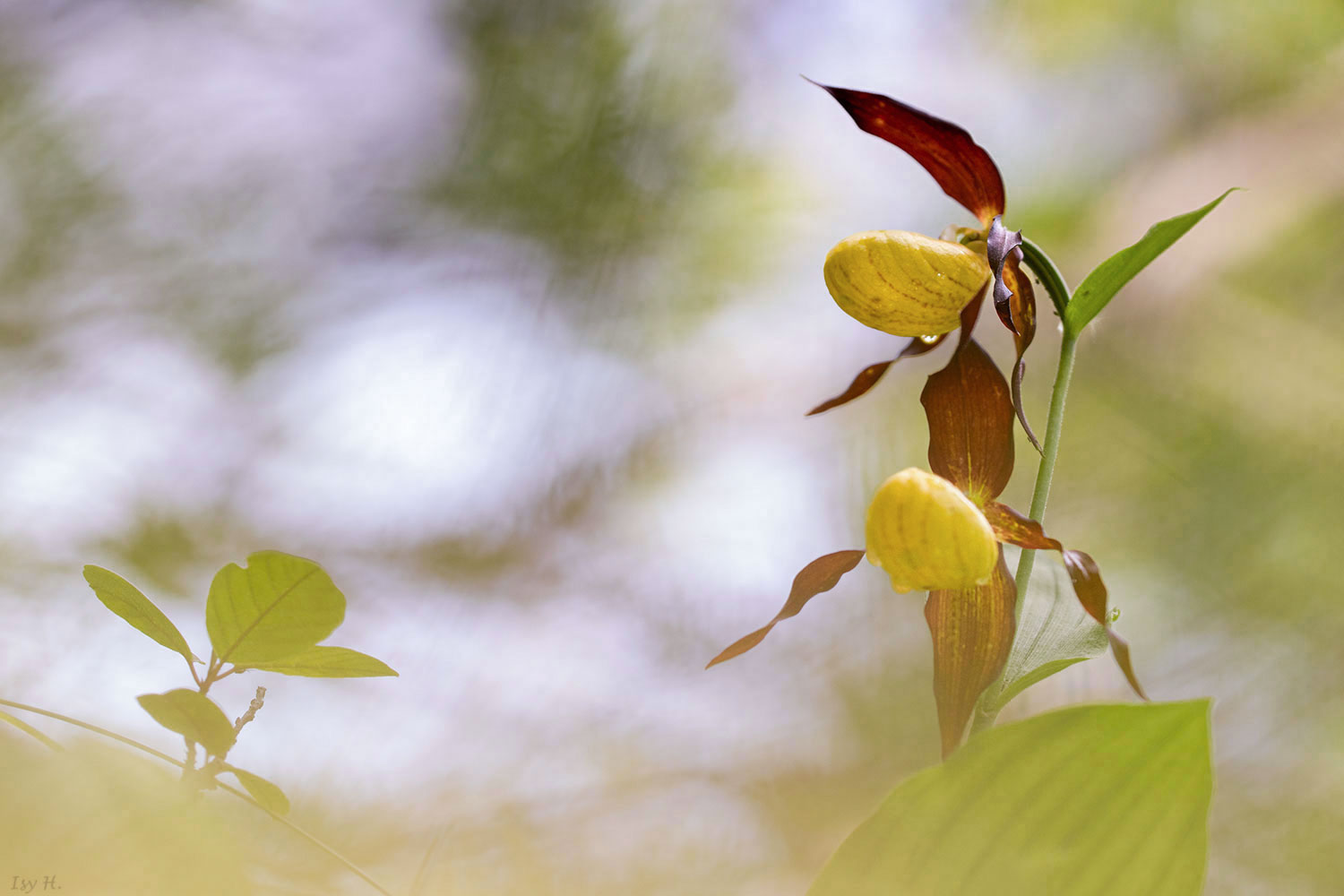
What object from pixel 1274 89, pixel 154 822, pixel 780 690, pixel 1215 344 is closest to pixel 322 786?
pixel 780 690

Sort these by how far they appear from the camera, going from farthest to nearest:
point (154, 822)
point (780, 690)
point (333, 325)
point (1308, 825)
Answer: point (333, 325) → point (780, 690) → point (1308, 825) → point (154, 822)

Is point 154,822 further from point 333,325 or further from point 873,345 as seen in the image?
point 873,345

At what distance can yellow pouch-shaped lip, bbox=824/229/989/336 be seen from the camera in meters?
Result: 0.34

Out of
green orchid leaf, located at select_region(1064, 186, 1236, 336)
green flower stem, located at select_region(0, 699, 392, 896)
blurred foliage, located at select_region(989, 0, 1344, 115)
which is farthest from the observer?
blurred foliage, located at select_region(989, 0, 1344, 115)

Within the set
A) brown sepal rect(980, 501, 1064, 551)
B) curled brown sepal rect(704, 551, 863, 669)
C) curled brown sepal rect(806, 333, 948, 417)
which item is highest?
curled brown sepal rect(806, 333, 948, 417)

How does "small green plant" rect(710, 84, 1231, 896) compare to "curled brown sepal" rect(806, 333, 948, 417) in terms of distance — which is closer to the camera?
"small green plant" rect(710, 84, 1231, 896)

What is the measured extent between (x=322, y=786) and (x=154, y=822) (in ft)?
2.16

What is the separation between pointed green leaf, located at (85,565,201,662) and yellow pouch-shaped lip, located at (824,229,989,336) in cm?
30

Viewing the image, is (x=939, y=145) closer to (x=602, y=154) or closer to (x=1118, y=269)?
(x=1118, y=269)

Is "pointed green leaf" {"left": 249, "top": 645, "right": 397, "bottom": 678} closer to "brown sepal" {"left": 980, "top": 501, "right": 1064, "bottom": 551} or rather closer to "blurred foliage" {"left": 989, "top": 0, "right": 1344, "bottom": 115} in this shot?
"brown sepal" {"left": 980, "top": 501, "right": 1064, "bottom": 551}

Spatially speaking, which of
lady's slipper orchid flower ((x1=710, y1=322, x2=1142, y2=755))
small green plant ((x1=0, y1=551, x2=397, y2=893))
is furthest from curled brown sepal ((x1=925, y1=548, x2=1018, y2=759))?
small green plant ((x1=0, y1=551, x2=397, y2=893))

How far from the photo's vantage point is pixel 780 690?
878mm

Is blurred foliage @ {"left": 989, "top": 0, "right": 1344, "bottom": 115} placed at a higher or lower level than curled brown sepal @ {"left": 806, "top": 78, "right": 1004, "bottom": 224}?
higher

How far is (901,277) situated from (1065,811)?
8.7 inches
